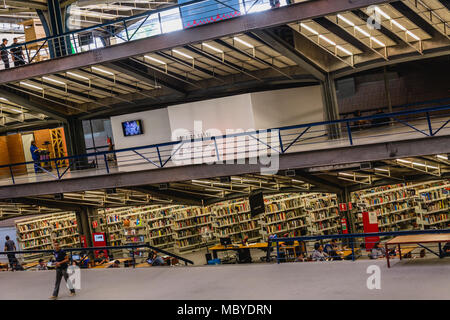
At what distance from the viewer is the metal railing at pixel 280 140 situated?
13038 millimetres

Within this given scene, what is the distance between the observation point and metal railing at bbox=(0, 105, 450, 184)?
513 inches

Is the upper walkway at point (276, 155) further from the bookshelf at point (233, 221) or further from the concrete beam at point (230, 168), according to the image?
the bookshelf at point (233, 221)

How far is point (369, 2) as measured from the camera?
11.7 metres

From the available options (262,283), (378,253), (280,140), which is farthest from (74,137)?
(262,283)

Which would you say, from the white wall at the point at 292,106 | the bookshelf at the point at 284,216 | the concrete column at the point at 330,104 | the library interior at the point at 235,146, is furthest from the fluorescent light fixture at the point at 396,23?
the bookshelf at the point at 284,216

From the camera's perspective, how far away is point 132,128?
1972 cm

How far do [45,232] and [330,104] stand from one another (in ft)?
40.1

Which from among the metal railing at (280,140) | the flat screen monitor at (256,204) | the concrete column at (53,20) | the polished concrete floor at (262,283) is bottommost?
the polished concrete floor at (262,283)

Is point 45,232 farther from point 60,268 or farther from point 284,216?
point 60,268

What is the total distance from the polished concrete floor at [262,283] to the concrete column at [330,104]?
246 inches

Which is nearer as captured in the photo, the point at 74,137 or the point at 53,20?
the point at 53,20

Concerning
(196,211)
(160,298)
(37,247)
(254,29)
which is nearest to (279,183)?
(196,211)

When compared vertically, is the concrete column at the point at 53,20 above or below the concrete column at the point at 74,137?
above

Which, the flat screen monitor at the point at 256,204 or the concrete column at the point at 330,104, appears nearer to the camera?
the concrete column at the point at 330,104
